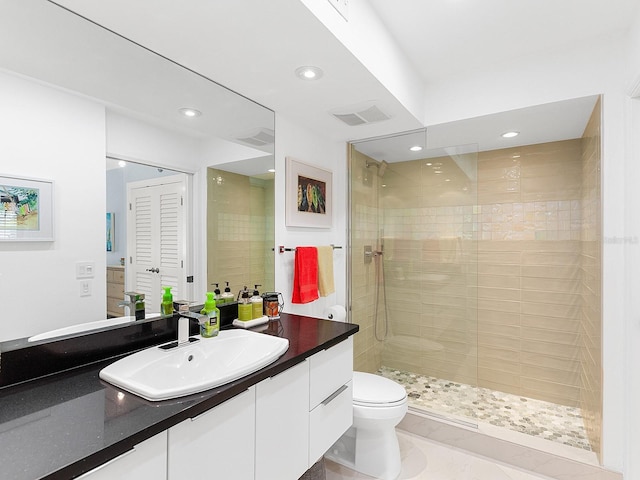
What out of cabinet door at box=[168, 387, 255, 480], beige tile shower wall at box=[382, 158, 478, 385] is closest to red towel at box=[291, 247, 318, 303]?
beige tile shower wall at box=[382, 158, 478, 385]

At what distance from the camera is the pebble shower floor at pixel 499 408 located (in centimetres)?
236

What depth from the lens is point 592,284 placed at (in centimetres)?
220

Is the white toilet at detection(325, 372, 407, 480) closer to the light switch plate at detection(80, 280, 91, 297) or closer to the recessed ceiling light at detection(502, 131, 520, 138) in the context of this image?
the light switch plate at detection(80, 280, 91, 297)

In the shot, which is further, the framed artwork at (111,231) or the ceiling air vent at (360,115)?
the ceiling air vent at (360,115)

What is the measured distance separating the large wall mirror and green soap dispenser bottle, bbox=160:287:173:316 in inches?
3.1

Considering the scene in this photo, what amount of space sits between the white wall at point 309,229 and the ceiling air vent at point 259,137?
0.26 ft

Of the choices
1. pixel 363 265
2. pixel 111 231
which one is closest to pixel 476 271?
pixel 363 265

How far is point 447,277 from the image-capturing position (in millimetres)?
2898

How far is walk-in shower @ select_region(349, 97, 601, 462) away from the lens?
2680 mm

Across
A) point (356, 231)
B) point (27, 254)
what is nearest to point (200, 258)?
point (27, 254)

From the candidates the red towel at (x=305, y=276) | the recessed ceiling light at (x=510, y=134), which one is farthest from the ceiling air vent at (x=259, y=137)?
the recessed ceiling light at (x=510, y=134)

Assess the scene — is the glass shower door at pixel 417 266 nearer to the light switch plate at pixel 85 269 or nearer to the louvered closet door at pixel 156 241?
the louvered closet door at pixel 156 241

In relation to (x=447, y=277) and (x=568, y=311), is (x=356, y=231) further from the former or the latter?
(x=568, y=311)

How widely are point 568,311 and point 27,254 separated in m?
3.41
